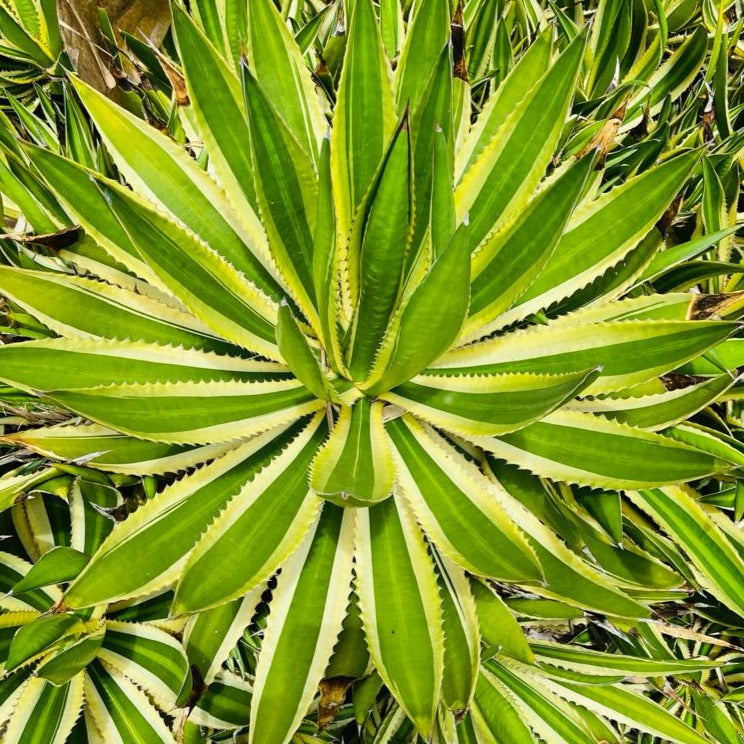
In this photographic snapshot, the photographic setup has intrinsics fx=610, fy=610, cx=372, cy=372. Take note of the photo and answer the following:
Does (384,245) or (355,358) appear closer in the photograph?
(384,245)

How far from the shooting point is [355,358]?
2.44 ft

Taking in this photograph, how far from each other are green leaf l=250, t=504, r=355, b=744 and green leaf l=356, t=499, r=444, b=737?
0.14ft

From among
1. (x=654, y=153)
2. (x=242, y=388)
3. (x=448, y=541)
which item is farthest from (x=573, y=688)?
(x=654, y=153)

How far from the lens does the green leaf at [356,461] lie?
0.60m

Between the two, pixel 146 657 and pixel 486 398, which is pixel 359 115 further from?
pixel 146 657

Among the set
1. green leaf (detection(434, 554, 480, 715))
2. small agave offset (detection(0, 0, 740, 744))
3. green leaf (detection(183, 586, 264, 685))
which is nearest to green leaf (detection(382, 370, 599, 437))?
small agave offset (detection(0, 0, 740, 744))

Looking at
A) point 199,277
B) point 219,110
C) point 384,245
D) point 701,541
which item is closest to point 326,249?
point 384,245

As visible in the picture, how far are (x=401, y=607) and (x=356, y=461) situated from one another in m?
0.20

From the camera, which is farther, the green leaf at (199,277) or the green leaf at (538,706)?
the green leaf at (538,706)

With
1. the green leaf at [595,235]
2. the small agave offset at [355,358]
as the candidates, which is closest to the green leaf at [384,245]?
the small agave offset at [355,358]

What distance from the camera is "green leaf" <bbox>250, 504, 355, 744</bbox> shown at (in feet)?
2.35

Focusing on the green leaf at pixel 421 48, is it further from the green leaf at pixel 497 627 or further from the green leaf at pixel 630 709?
the green leaf at pixel 630 709

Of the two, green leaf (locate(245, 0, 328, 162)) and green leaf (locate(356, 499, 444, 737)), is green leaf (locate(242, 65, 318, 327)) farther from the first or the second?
green leaf (locate(356, 499, 444, 737))

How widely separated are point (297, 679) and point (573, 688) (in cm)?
55
